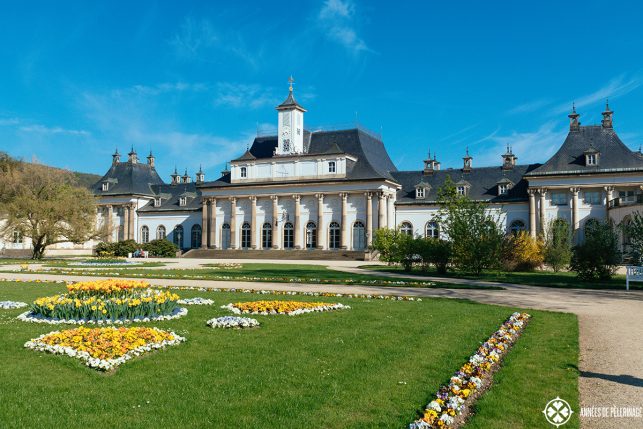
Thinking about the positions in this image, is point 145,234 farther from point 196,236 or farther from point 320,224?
point 320,224

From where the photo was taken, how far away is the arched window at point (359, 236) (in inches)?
2162

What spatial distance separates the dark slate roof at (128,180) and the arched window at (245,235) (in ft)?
53.4

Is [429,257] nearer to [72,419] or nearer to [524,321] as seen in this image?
[524,321]

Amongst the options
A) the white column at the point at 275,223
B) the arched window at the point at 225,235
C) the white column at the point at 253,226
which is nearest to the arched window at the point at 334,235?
the white column at the point at 275,223

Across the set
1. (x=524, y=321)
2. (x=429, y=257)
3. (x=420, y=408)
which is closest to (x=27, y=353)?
(x=420, y=408)

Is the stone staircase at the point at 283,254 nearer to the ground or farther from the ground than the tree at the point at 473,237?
nearer to the ground

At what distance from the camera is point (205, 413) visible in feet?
19.8

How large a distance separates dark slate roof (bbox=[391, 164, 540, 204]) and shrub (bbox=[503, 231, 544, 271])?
738 inches

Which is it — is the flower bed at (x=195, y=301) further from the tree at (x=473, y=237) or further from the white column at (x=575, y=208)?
the white column at (x=575, y=208)

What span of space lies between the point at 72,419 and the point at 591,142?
52254 millimetres

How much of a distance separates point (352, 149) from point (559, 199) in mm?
20219

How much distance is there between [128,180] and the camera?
6975cm

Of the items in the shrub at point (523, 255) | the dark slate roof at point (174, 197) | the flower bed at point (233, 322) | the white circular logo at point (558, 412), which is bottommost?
the white circular logo at point (558, 412)

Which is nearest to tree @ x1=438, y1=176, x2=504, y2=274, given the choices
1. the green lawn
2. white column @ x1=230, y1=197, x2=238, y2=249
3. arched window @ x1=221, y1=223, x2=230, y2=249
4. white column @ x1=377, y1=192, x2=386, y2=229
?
the green lawn
